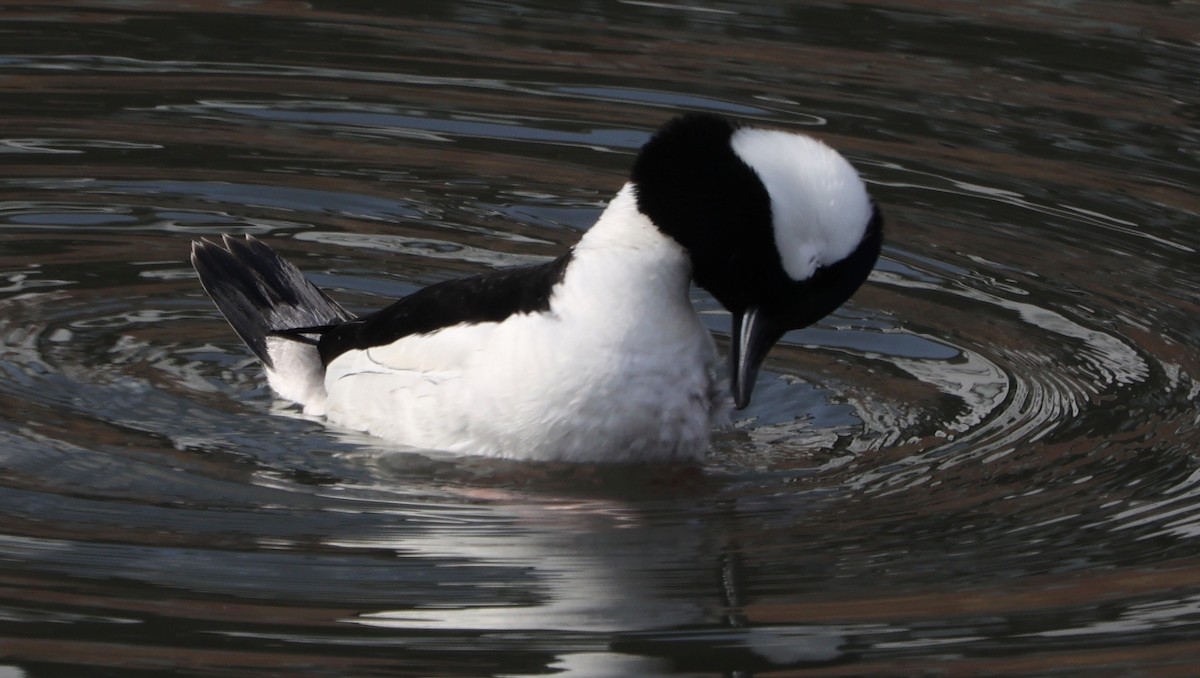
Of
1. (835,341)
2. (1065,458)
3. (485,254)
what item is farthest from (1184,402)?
(485,254)

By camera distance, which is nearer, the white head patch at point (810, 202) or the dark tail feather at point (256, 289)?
the white head patch at point (810, 202)

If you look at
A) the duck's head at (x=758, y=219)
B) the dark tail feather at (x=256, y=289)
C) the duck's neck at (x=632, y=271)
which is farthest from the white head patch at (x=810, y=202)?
the dark tail feather at (x=256, y=289)

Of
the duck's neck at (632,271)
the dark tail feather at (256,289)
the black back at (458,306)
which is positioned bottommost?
the dark tail feather at (256,289)

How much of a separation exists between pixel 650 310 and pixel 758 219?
1.51ft

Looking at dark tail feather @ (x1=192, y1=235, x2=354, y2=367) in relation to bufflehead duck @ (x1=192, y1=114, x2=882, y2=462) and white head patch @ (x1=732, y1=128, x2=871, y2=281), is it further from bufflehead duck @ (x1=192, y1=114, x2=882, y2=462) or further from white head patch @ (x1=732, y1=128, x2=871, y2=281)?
white head patch @ (x1=732, y1=128, x2=871, y2=281)

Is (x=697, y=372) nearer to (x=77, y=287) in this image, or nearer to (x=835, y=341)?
(x=835, y=341)

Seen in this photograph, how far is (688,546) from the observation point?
17.7 feet

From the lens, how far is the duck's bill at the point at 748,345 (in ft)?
18.6

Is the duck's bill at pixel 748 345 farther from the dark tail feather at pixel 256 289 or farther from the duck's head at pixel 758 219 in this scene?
the dark tail feather at pixel 256 289

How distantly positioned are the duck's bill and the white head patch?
255mm

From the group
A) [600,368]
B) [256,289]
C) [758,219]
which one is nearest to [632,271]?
[600,368]

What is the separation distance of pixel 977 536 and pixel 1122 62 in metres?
5.67

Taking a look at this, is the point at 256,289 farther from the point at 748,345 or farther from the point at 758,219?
the point at 758,219

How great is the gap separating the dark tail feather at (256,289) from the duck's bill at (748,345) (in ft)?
6.58
